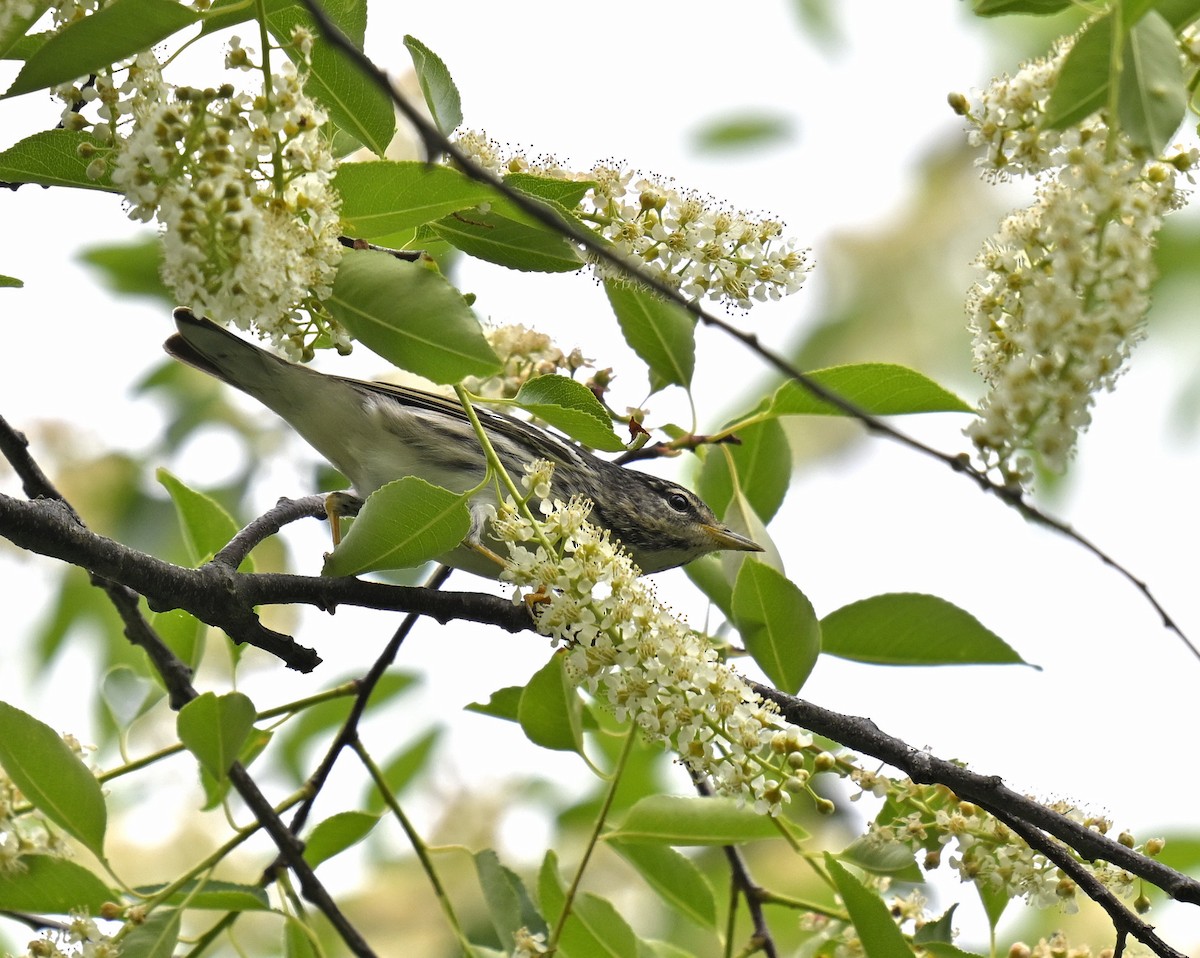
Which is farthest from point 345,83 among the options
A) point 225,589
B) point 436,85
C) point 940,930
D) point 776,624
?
point 940,930

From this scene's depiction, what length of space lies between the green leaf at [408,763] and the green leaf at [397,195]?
264 cm

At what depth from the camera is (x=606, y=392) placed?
358 centimetres

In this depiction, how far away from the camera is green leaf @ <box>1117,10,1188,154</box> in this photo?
1.86m

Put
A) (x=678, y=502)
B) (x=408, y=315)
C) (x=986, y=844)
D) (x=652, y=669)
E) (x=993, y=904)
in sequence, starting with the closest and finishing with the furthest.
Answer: (x=408, y=315) → (x=652, y=669) → (x=986, y=844) → (x=993, y=904) → (x=678, y=502)

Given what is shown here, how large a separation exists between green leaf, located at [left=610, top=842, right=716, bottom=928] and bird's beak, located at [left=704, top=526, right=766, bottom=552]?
2.54 ft

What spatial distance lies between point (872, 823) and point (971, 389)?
8.58 feet

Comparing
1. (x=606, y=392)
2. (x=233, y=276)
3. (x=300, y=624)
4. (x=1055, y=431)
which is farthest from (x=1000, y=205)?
(x=233, y=276)

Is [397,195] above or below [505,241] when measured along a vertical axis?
below

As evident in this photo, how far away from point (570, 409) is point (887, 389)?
2.81ft

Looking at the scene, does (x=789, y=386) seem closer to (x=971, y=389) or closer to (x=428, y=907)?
(x=971, y=389)

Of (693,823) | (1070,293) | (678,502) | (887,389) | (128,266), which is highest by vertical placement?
(128,266)

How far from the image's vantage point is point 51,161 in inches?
89.0

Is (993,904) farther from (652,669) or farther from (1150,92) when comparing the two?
(1150,92)

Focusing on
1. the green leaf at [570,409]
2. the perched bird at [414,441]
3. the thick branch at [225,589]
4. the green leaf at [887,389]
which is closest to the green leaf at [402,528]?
the thick branch at [225,589]
